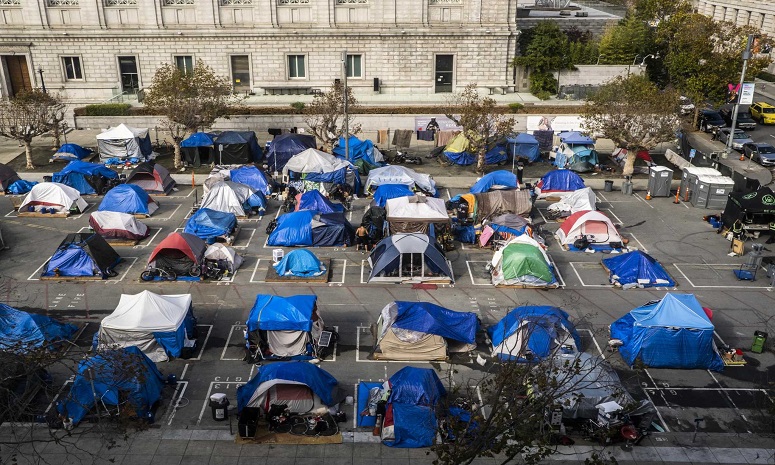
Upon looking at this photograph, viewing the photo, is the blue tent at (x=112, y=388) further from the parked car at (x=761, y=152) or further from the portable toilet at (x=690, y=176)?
the parked car at (x=761, y=152)

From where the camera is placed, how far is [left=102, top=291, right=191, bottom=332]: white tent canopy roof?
91.2 feet

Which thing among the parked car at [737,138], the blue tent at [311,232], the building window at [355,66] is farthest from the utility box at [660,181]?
the building window at [355,66]

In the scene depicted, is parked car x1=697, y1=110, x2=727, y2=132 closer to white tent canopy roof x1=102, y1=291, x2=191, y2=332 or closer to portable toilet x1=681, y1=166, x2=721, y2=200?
portable toilet x1=681, y1=166, x2=721, y2=200

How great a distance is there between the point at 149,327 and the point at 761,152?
4468 cm

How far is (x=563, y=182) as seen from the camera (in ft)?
148

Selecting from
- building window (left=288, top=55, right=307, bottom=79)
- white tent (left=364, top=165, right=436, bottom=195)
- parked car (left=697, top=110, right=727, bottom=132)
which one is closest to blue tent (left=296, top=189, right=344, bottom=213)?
white tent (left=364, top=165, right=436, bottom=195)

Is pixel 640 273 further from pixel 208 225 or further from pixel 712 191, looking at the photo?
pixel 208 225

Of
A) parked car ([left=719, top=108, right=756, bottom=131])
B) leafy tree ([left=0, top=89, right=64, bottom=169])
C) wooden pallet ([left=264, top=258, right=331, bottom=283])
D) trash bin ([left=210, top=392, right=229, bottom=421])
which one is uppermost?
leafy tree ([left=0, top=89, right=64, bottom=169])

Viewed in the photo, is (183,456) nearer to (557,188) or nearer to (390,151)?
(557,188)

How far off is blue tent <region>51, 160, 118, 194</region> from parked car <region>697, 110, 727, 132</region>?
4708cm

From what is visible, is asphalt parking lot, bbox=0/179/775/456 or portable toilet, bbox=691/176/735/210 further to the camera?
portable toilet, bbox=691/176/735/210

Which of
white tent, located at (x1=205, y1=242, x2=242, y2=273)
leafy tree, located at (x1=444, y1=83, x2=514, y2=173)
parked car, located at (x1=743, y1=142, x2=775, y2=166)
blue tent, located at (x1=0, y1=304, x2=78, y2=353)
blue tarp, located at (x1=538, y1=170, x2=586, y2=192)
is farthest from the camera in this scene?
parked car, located at (x1=743, y1=142, x2=775, y2=166)

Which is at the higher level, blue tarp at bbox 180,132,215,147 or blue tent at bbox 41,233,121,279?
blue tarp at bbox 180,132,215,147

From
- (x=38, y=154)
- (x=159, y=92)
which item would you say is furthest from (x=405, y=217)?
(x=38, y=154)
